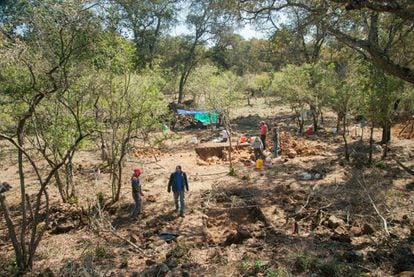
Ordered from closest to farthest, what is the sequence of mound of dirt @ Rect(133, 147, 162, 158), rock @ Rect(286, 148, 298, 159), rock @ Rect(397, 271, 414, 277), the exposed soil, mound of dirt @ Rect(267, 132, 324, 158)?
1. rock @ Rect(397, 271, 414, 277)
2. the exposed soil
3. rock @ Rect(286, 148, 298, 159)
4. mound of dirt @ Rect(267, 132, 324, 158)
5. mound of dirt @ Rect(133, 147, 162, 158)

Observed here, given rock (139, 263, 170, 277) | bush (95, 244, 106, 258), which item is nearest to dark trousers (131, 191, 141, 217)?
bush (95, 244, 106, 258)

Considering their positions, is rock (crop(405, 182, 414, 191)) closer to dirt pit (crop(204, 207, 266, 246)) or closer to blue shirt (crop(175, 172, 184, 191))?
dirt pit (crop(204, 207, 266, 246))

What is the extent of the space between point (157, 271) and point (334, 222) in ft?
14.2

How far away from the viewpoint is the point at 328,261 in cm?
686

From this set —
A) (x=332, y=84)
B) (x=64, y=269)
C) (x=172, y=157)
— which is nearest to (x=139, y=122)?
(x=64, y=269)

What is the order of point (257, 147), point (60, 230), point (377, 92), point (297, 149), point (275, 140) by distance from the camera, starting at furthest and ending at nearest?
point (297, 149) → point (275, 140) → point (257, 147) → point (377, 92) → point (60, 230)

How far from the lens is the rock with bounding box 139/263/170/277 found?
22.3 ft

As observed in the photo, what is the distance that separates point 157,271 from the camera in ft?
22.5

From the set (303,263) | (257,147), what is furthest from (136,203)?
(257,147)

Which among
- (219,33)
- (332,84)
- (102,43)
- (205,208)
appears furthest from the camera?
(219,33)

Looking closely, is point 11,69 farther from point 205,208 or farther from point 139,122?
point 205,208

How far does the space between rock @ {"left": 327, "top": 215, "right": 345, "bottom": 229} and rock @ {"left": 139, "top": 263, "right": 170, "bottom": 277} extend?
4.06m

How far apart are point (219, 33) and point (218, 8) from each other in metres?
20.1

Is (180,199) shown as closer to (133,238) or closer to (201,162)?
(133,238)
